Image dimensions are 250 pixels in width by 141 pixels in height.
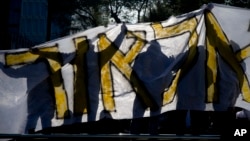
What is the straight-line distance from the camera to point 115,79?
20.4 ft

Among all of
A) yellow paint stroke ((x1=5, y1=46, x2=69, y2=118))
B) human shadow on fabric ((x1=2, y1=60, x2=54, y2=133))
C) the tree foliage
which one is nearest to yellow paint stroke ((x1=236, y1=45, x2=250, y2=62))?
yellow paint stroke ((x1=5, y1=46, x2=69, y2=118))

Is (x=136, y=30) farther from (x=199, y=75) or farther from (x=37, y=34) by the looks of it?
(x=37, y=34)

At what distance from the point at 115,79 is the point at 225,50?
1568mm

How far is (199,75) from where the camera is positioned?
6.16m

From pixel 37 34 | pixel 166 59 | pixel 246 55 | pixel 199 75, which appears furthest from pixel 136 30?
pixel 37 34

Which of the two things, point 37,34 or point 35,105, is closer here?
point 35,105

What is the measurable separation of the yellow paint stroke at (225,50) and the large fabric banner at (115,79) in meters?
0.01

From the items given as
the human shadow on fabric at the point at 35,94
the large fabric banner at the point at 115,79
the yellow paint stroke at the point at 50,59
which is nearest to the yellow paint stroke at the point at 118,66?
the large fabric banner at the point at 115,79

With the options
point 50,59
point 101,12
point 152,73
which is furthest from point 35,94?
point 101,12

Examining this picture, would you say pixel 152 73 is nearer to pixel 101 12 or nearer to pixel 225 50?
pixel 225 50

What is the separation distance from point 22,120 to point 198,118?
343 centimetres

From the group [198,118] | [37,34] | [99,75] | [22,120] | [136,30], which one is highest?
[136,30]

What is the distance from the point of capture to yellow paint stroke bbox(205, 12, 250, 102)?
6.18 metres

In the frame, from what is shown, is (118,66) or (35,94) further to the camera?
(118,66)
